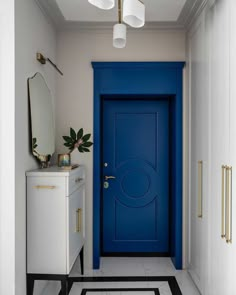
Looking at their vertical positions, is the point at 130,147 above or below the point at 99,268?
above

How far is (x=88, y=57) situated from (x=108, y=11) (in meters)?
0.64

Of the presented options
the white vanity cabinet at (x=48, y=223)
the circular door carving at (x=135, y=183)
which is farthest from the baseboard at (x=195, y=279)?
the white vanity cabinet at (x=48, y=223)

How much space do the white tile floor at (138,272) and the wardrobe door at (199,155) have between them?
5.3 inches

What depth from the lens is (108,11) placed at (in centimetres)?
307

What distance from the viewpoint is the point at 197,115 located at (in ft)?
10.1

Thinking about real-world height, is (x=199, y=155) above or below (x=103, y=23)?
below

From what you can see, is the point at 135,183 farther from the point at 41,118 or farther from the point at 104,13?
the point at 104,13

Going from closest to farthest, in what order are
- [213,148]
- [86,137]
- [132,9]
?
1. [132,9]
2. [213,148]
3. [86,137]

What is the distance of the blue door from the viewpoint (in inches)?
153

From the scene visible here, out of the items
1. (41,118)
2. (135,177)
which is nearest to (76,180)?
(41,118)
